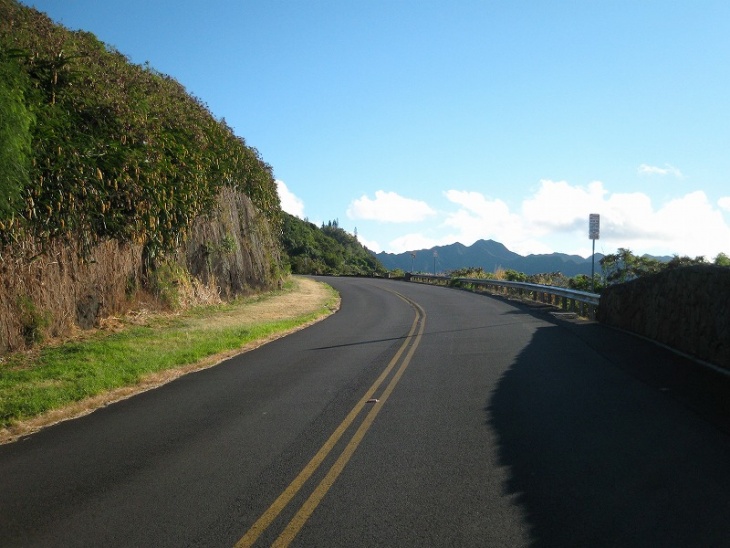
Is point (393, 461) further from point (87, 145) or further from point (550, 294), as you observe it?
point (550, 294)

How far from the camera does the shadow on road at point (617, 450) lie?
4.94 m

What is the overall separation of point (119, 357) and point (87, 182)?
173 inches

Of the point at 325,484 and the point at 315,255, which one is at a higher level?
the point at 315,255

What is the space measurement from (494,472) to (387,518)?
148 centimetres

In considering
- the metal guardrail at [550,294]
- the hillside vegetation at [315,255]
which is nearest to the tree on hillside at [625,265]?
the metal guardrail at [550,294]

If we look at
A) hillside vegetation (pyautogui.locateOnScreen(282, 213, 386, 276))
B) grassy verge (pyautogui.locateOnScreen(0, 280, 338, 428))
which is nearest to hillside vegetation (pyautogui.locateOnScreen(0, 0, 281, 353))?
grassy verge (pyautogui.locateOnScreen(0, 280, 338, 428))

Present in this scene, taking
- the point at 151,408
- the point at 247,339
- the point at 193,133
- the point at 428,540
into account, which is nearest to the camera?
the point at 428,540

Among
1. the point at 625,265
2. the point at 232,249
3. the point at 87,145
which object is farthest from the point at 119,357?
the point at 625,265

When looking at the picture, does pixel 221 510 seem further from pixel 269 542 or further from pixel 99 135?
pixel 99 135

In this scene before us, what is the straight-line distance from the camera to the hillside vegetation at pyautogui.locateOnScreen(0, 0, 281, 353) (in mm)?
12430

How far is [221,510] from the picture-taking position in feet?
17.5

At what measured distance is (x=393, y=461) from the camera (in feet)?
21.4

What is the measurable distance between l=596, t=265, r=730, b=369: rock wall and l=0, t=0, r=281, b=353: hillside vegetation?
41.5ft

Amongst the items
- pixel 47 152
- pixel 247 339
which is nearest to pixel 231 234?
pixel 247 339
